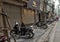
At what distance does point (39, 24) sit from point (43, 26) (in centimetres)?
65

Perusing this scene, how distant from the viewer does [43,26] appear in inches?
1018

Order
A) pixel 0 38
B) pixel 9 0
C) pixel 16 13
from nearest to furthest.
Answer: pixel 0 38, pixel 9 0, pixel 16 13

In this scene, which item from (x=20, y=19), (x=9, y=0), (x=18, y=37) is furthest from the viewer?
(x=20, y=19)

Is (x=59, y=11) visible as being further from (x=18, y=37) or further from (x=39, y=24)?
(x=18, y=37)

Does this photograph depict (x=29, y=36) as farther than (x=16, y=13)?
No

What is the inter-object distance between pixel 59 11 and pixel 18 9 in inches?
3947

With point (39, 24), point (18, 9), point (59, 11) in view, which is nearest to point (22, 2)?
point (18, 9)

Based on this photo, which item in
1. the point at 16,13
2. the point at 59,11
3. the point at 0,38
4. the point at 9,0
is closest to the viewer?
the point at 0,38

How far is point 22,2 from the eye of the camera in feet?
87.5

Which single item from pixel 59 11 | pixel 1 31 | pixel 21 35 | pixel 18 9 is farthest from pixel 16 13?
pixel 59 11

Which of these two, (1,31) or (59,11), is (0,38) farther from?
(59,11)

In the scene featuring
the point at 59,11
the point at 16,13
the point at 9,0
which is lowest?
the point at 59,11

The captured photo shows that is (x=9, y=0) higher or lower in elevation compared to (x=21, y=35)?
higher

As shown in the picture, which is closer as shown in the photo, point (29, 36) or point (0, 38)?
point (0, 38)
